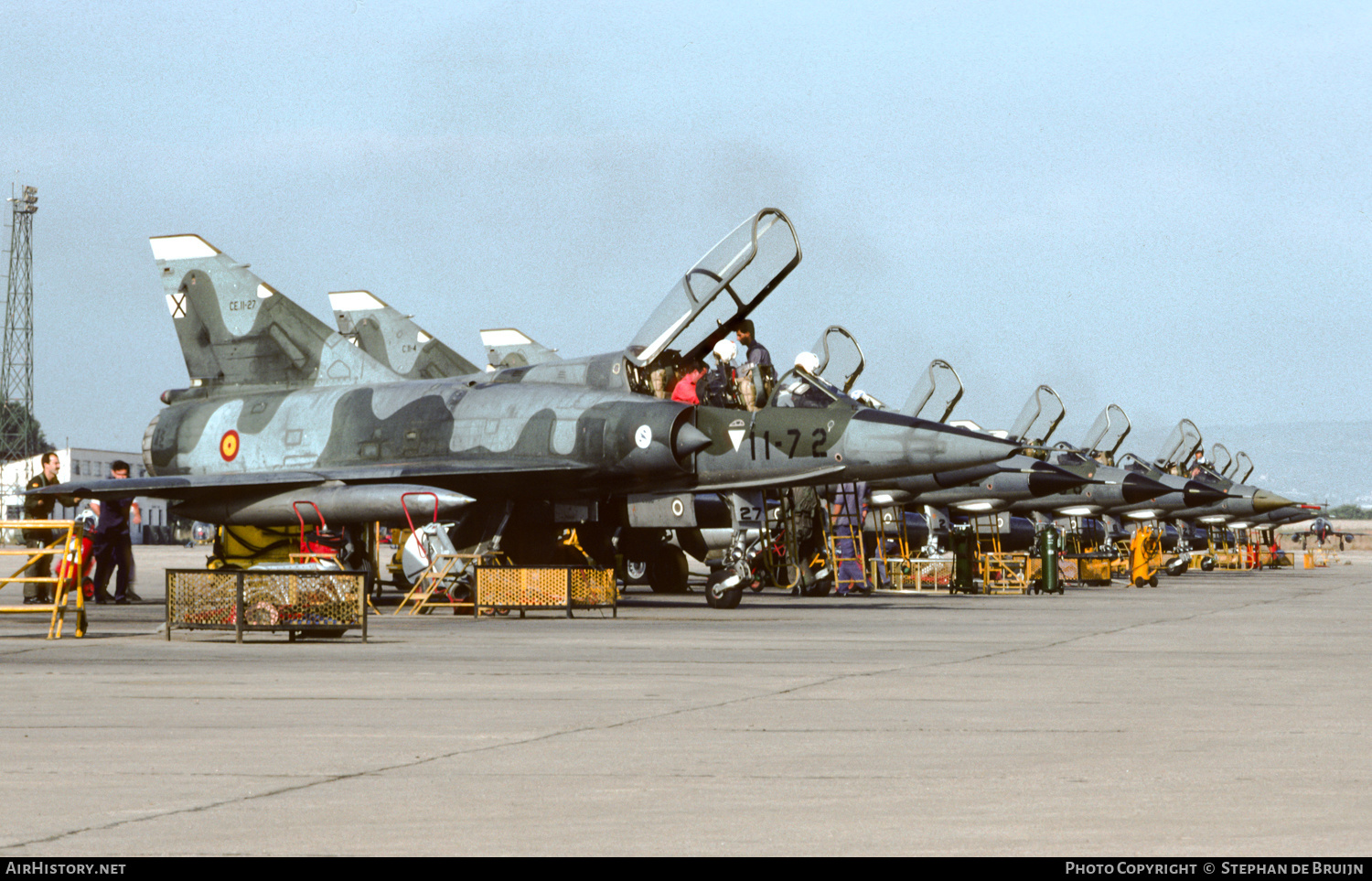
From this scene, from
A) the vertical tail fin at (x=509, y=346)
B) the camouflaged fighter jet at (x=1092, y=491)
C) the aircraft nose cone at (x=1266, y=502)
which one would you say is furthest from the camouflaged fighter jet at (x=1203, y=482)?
the vertical tail fin at (x=509, y=346)

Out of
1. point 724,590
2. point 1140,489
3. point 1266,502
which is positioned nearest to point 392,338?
point 724,590

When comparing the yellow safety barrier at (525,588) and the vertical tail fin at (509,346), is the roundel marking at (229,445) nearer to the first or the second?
the yellow safety barrier at (525,588)

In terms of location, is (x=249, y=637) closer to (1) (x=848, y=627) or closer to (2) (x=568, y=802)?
(1) (x=848, y=627)

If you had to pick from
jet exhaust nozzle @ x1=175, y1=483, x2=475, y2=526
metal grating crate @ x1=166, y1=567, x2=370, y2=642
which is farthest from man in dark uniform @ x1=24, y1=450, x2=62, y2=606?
metal grating crate @ x1=166, y1=567, x2=370, y2=642

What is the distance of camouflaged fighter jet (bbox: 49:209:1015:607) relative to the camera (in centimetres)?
1680

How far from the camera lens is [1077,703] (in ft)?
24.7

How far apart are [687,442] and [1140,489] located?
1936 cm

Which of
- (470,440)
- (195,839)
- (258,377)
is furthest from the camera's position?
(258,377)

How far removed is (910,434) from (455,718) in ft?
34.3

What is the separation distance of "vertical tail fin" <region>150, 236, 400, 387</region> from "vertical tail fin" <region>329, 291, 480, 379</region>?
3282 mm

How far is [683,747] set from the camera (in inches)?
234

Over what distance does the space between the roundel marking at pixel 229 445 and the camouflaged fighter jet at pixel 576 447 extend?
47cm

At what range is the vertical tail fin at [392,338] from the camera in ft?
81.3

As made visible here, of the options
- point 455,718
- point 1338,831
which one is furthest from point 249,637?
point 1338,831
